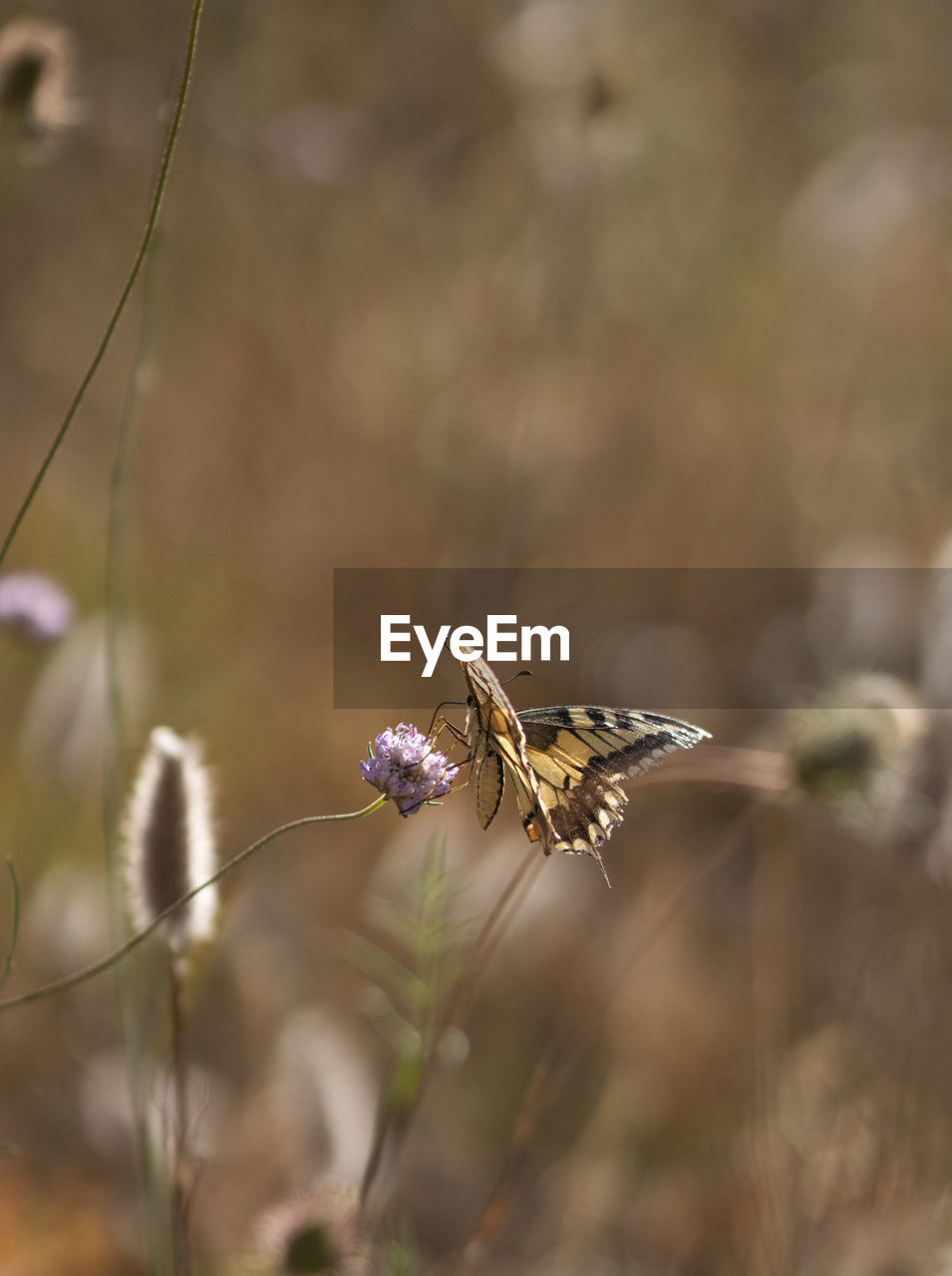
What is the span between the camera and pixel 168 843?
145 cm

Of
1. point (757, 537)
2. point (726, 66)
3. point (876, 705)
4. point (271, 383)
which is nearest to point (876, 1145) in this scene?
point (876, 705)

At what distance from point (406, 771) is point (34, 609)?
1259 millimetres

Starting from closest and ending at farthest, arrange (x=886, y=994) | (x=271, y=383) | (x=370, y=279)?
(x=886, y=994), (x=271, y=383), (x=370, y=279)

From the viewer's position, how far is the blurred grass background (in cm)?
232

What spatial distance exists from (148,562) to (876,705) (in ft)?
8.27

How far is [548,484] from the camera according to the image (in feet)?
13.2

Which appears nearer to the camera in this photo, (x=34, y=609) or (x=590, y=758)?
(x=590, y=758)

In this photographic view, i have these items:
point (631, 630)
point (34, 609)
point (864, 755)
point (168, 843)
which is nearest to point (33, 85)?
point (34, 609)

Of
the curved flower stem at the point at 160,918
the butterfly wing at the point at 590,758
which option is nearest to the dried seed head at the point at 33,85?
the butterfly wing at the point at 590,758

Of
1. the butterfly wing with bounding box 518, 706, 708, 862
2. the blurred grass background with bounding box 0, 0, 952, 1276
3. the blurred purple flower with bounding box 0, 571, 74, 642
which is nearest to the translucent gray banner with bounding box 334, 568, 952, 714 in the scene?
the blurred grass background with bounding box 0, 0, 952, 1276

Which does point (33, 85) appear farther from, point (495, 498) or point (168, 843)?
point (495, 498)

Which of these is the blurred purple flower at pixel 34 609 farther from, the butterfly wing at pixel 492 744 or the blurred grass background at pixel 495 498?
the butterfly wing at pixel 492 744

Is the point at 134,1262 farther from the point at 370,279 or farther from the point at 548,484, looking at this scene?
the point at 370,279

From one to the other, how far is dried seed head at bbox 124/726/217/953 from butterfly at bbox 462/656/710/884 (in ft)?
1.26
